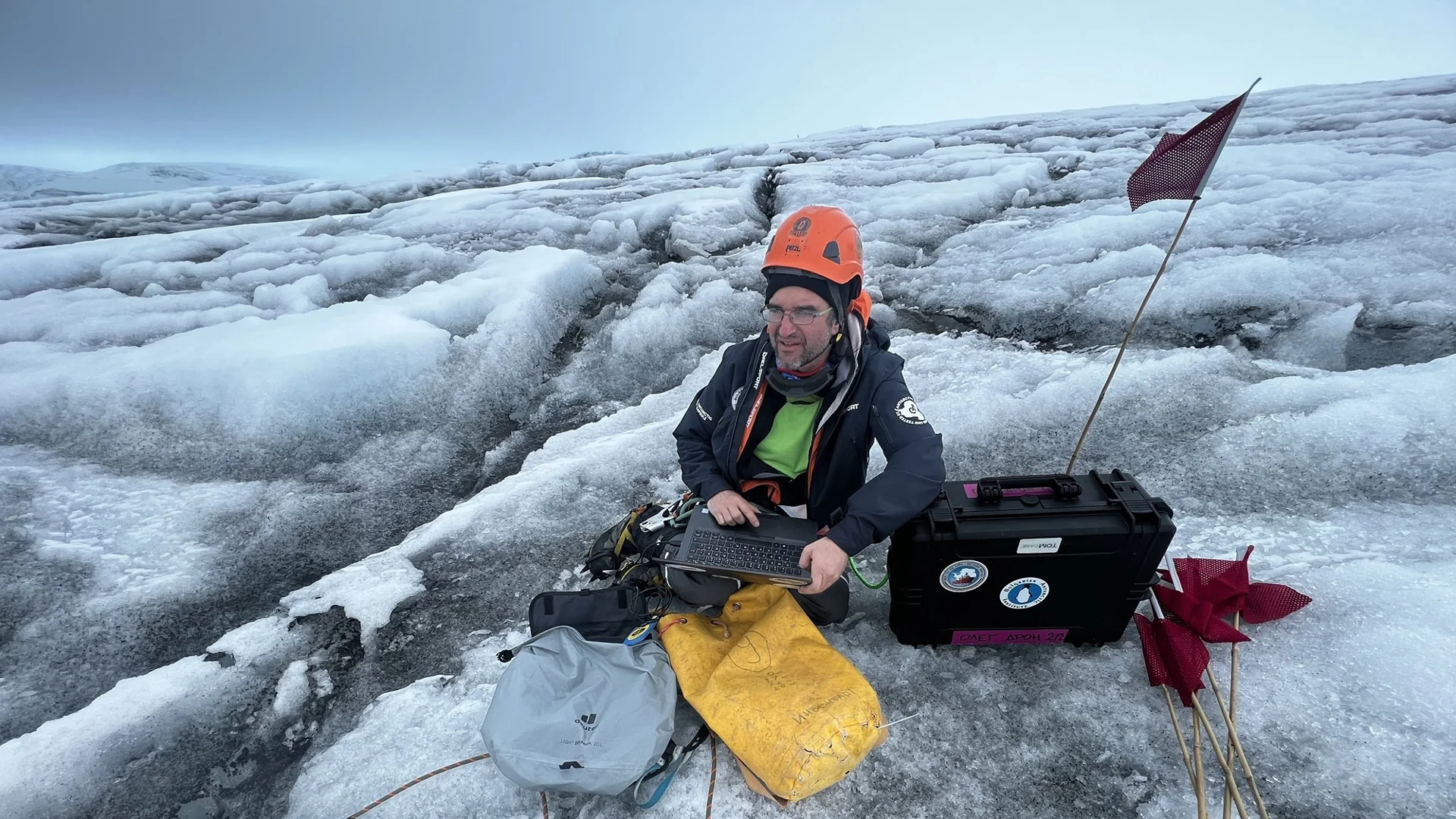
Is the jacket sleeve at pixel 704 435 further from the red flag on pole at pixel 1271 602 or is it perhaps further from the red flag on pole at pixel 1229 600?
the red flag on pole at pixel 1271 602

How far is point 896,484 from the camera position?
6.37 ft

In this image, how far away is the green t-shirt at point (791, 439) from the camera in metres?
2.37

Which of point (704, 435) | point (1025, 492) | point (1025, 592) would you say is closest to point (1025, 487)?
point (1025, 492)

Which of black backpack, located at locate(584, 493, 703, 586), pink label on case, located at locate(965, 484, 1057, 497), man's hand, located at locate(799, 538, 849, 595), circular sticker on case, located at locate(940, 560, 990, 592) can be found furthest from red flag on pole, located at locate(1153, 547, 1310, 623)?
black backpack, located at locate(584, 493, 703, 586)

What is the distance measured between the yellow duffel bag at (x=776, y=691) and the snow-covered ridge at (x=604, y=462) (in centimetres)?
23

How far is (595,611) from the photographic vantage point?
2256 millimetres

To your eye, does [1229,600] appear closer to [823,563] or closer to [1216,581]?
[1216,581]

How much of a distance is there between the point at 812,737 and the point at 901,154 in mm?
11427

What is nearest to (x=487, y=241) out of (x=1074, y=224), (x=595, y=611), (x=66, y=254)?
(x=66, y=254)

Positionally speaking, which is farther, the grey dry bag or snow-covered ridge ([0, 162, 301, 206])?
snow-covered ridge ([0, 162, 301, 206])

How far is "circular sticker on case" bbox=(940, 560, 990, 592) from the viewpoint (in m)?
1.98

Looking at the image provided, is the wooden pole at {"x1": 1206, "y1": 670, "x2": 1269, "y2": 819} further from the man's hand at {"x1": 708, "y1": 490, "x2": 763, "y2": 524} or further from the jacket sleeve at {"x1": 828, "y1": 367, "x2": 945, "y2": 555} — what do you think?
the man's hand at {"x1": 708, "y1": 490, "x2": 763, "y2": 524}

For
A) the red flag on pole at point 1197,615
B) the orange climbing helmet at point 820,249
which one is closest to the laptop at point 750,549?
the orange climbing helmet at point 820,249

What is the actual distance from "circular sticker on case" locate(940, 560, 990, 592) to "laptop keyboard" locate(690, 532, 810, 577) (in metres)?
0.50
